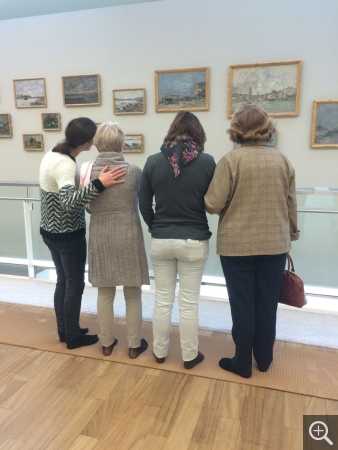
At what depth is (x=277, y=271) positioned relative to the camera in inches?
81.7

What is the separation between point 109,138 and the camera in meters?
2.09

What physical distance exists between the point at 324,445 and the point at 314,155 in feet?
11.6

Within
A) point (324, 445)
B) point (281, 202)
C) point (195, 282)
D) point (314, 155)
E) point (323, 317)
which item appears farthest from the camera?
point (314, 155)

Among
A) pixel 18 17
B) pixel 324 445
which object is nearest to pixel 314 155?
pixel 324 445

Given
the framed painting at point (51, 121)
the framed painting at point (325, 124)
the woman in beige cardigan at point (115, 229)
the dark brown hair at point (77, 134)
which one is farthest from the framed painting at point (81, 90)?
the woman in beige cardigan at point (115, 229)

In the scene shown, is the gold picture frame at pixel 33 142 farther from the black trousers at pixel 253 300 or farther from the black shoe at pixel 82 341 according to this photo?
the black trousers at pixel 253 300

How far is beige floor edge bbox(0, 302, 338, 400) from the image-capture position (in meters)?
2.09

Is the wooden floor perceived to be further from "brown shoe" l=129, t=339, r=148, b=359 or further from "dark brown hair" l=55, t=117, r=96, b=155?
"dark brown hair" l=55, t=117, r=96, b=155

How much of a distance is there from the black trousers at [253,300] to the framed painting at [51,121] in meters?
4.04

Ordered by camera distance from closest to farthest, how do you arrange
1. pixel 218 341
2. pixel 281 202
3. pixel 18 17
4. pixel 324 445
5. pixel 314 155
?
pixel 324 445, pixel 281 202, pixel 218 341, pixel 314 155, pixel 18 17

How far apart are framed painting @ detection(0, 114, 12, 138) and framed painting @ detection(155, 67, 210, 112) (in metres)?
2.35

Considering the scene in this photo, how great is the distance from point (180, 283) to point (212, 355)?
0.61 meters

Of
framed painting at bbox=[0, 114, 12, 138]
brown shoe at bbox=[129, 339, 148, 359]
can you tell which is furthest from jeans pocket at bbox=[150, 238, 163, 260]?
framed painting at bbox=[0, 114, 12, 138]

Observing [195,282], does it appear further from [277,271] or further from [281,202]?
[281,202]
